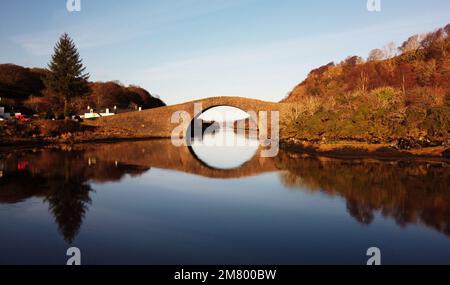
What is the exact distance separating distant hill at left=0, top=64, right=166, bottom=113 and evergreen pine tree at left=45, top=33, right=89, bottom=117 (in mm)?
18074

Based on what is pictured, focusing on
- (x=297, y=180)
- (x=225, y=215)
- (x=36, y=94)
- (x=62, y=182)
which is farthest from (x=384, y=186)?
(x=36, y=94)

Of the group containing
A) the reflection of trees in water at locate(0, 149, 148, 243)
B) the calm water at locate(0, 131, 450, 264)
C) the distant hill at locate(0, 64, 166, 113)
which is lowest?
the calm water at locate(0, 131, 450, 264)

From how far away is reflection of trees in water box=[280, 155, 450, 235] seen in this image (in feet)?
40.1

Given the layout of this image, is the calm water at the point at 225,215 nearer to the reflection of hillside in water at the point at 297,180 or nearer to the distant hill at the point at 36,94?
the reflection of hillside in water at the point at 297,180

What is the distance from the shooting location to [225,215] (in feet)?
40.3

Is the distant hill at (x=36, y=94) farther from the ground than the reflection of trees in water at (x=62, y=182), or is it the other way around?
the distant hill at (x=36, y=94)

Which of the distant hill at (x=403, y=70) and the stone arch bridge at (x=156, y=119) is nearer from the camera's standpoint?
the stone arch bridge at (x=156, y=119)

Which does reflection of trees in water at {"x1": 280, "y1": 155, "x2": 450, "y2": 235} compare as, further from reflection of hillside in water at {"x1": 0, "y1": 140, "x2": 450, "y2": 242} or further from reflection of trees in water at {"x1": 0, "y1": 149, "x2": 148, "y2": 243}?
reflection of trees in water at {"x1": 0, "y1": 149, "x2": 148, "y2": 243}

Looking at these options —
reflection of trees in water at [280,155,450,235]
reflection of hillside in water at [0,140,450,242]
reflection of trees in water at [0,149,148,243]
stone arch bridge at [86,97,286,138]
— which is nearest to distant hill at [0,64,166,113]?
stone arch bridge at [86,97,286,138]

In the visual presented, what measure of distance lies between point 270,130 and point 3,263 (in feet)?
161

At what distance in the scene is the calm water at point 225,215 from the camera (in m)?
8.55

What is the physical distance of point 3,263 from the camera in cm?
771

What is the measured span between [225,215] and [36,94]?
320ft

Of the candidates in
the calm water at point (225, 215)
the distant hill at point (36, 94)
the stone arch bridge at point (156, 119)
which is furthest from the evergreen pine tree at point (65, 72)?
the calm water at point (225, 215)
